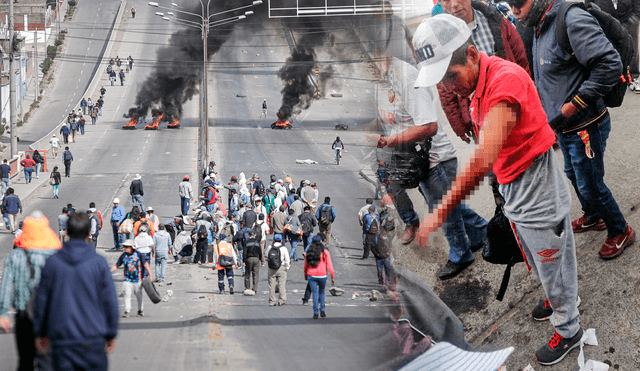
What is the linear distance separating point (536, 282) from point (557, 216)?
938mm

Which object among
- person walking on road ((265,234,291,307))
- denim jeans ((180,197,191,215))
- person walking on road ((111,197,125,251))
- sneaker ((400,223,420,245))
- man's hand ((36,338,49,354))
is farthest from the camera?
denim jeans ((180,197,191,215))

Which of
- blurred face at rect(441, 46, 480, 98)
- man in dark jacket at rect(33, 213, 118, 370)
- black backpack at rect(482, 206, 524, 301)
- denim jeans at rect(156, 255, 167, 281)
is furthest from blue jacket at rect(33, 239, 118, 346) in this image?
denim jeans at rect(156, 255, 167, 281)

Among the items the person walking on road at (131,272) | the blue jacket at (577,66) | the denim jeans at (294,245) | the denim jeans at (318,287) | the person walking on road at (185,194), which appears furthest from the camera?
the person walking on road at (185,194)

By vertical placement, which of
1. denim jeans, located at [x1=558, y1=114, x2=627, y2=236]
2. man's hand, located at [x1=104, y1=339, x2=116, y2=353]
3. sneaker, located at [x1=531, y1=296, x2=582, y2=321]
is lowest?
sneaker, located at [x1=531, y1=296, x2=582, y2=321]

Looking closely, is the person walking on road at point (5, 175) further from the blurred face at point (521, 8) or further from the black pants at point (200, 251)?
the blurred face at point (521, 8)

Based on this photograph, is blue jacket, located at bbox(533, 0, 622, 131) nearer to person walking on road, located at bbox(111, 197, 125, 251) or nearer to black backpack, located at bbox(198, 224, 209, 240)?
person walking on road, located at bbox(111, 197, 125, 251)

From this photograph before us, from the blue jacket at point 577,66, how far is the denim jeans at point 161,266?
4.24 m

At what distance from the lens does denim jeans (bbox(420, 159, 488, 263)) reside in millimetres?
3172

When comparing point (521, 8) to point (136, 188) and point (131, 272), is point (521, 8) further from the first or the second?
point (136, 188)

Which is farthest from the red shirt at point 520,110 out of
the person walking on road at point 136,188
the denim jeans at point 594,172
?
the person walking on road at point 136,188

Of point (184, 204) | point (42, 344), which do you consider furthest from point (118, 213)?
point (184, 204)

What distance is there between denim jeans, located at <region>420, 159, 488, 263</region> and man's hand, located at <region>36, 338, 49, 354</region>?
154cm

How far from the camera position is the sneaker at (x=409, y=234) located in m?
3.57

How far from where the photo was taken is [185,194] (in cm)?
1207
